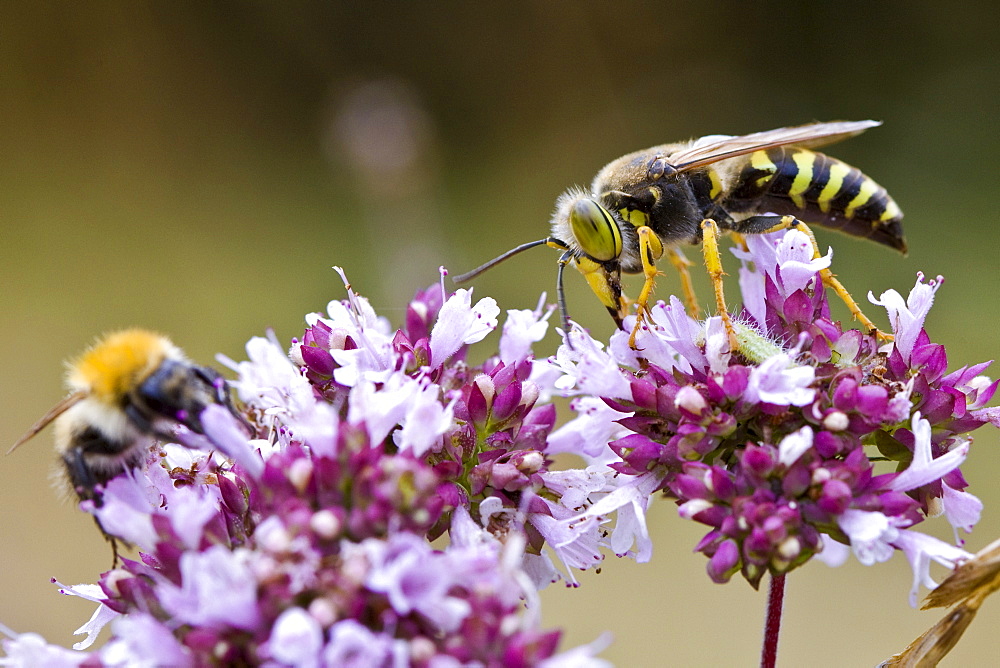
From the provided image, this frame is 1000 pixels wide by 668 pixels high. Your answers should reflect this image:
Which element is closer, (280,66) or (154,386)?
(154,386)

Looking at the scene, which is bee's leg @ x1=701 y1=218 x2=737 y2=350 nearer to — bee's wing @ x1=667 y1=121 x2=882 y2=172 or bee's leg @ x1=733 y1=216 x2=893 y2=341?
bee's leg @ x1=733 y1=216 x2=893 y2=341

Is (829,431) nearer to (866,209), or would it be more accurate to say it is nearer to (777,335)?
(777,335)

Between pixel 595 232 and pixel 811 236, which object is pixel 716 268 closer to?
pixel 811 236

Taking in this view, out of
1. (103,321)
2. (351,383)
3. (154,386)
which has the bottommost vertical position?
(103,321)

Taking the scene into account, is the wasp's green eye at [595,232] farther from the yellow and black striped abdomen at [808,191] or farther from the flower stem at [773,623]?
the flower stem at [773,623]

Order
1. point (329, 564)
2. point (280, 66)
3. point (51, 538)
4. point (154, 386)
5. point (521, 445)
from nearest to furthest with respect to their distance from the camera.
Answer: point (329, 564) → point (154, 386) → point (521, 445) → point (51, 538) → point (280, 66)

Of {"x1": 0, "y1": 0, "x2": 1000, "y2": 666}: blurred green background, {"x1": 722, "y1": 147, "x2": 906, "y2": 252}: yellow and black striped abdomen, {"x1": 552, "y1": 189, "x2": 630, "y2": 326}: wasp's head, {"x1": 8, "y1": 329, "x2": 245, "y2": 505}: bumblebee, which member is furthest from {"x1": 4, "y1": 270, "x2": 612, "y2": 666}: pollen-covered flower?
{"x1": 0, "y1": 0, "x2": 1000, "y2": 666}: blurred green background

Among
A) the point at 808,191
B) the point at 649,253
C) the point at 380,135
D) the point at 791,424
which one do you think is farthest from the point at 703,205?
the point at 380,135

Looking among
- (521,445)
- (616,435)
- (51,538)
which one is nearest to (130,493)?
(521,445)

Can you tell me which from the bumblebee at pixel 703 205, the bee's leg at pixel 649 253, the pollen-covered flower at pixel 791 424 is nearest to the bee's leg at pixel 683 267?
the bumblebee at pixel 703 205
